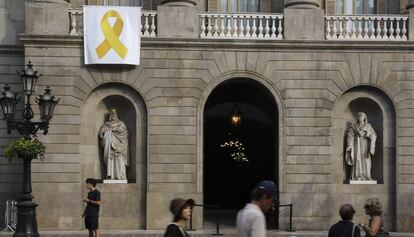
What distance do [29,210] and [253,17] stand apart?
11079mm

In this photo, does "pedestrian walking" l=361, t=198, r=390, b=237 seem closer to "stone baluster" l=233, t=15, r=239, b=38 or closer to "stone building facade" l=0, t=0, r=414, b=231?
"stone building facade" l=0, t=0, r=414, b=231

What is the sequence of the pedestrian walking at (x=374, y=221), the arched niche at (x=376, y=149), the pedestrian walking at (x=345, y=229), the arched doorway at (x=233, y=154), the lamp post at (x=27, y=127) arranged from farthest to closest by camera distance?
the arched doorway at (x=233, y=154) < the arched niche at (x=376, y=149) < the lamp post at (x=27, y=127) < the pedestrian walking at (x=374, y=221) < the pedestrian walking at (x=345, y=229)


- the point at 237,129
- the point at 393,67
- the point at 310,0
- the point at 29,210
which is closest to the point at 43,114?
the point at 29,210

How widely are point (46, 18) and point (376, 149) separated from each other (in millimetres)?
12538

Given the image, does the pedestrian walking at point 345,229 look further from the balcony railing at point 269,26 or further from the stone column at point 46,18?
the stone column at point 46,18

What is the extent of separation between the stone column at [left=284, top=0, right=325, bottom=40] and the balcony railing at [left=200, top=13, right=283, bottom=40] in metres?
0.32

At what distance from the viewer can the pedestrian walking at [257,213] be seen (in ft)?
27.7

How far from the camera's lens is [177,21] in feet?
82.1

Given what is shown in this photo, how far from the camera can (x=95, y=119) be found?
83.1 ft

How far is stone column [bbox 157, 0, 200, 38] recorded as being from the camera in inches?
985

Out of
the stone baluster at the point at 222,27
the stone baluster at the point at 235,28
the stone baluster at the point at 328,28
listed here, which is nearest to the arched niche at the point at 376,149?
the stone baluster at the point at 328,28

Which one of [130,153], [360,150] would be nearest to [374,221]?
[360,150]

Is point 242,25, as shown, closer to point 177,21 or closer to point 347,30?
point 177,21

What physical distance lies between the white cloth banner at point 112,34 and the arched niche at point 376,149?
7.54 m
